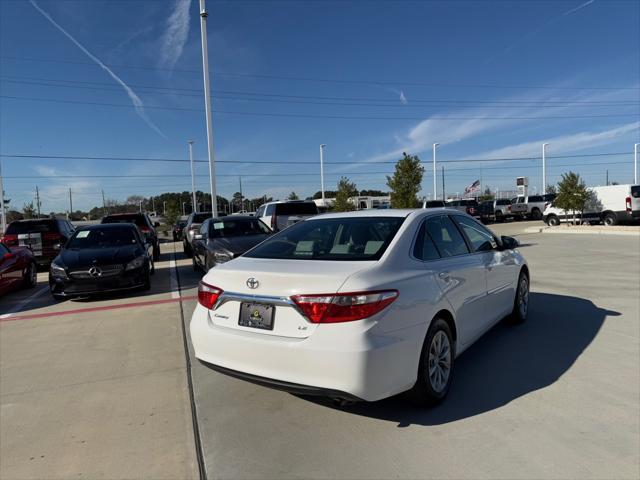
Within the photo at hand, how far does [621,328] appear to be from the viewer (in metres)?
5.46

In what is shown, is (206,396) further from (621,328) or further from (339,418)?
(621,328)

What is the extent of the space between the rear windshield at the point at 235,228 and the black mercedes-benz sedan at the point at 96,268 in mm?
1858

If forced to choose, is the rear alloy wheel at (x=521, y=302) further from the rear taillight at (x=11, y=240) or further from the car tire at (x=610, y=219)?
the car tire at (x=610, y=219)

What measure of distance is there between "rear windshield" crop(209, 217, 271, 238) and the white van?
2027cm

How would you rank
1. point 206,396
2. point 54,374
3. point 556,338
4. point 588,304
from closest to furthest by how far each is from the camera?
point 206,396 → point 54,374 → point 556,338 → point 588,304

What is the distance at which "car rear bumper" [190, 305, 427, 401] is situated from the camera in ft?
9.27

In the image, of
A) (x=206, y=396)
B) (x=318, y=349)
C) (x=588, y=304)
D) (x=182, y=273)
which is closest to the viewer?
(x=318, y=349)

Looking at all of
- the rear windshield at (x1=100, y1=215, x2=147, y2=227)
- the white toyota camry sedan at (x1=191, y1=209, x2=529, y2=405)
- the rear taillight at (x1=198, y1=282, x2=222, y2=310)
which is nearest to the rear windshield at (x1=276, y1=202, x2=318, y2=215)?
the rear windshield at (x1=100, y1=215, x2=147, y2=227)

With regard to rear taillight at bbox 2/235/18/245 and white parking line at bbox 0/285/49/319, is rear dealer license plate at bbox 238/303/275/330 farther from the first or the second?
rear taillight at bbox 2/235/18/245

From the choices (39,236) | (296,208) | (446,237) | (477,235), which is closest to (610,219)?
(296,208)

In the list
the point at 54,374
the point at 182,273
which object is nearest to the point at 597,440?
the point at 54,374

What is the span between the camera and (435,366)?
3.46 meters

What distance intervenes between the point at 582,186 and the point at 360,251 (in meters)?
24.3

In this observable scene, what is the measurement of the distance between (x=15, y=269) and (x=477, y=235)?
9.60 metres
